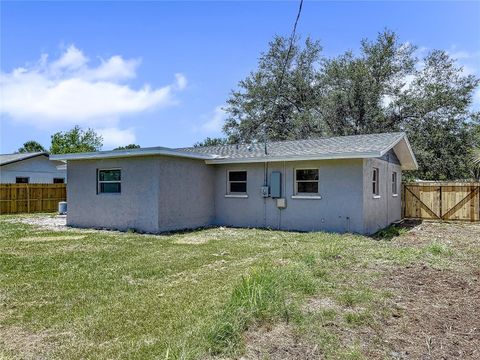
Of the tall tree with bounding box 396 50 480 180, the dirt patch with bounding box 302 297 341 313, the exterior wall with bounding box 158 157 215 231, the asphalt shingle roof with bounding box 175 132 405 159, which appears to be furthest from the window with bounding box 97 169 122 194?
the tall tree with bounding box 396 50 480 180

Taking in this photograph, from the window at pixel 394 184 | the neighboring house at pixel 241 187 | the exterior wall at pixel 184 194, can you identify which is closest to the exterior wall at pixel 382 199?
the neighboring house at pixel 241 187

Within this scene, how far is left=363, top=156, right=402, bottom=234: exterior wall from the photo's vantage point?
40.2 ft

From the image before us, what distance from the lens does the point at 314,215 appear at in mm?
12719

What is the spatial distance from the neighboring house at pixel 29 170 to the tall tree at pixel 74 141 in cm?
1388

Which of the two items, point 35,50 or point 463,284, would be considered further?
point 35,50

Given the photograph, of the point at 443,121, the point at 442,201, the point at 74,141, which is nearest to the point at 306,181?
the point at 442,201

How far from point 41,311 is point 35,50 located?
36.7ft

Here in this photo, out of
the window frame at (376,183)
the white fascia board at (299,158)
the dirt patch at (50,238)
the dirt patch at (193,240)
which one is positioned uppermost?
the white fascia board at (299,158)

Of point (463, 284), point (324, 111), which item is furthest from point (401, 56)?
point (463, 284)

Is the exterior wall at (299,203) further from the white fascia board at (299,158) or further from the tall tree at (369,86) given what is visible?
the tall tree at (369,86)

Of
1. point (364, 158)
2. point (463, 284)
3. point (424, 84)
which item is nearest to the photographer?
point (463, 284)

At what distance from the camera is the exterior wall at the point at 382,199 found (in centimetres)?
1226

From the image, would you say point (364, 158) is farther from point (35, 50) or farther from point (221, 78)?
point (35, 50)

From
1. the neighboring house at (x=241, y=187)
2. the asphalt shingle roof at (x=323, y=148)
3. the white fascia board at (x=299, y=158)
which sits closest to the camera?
the white fascia board at (x=299, y=158)
